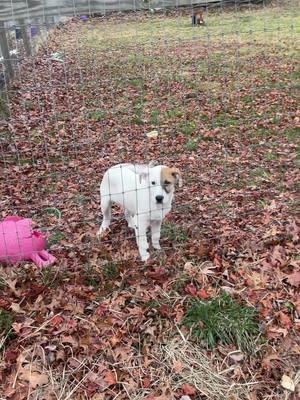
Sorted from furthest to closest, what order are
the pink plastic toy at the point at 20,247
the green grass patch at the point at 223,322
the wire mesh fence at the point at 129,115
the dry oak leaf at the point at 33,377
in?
the wire mesh fence at the point at 129,115, the pink plastic toy at the point at 20,247, the green grass patch at the point at 223,322, the dry oak leaf at the point at 33,377

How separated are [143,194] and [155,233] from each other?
45 centimetres

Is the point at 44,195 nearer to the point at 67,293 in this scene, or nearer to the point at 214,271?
the point at 67,293

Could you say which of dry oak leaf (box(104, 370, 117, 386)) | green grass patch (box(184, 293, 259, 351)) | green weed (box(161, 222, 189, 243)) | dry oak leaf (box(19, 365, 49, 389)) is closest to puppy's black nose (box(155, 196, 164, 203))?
green weed (box(161, 222, 189, 243))

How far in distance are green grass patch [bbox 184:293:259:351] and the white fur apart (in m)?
0.83

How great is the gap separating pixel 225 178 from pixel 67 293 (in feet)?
8.74

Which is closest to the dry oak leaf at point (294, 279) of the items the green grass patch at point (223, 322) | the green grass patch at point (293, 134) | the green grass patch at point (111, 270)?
the green grass patch at point (223, 322)

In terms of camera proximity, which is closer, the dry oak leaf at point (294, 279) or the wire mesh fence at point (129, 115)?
the dry oak leaf at point (294, 279)

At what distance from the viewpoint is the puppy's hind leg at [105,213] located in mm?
4604

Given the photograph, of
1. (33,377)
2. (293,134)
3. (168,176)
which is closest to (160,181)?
(168,176)

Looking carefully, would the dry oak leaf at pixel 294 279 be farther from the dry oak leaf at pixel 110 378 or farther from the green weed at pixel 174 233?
the dry oak leaf at pixel 110 378

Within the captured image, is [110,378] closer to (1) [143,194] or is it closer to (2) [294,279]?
(1) [143,194]

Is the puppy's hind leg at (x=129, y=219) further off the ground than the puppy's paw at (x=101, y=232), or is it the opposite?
the puppy's hind leg at (x=129, y=219)

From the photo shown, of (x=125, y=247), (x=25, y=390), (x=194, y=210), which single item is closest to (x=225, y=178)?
(x=194, y=210)

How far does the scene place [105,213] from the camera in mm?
4695
